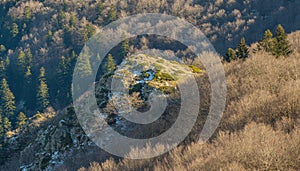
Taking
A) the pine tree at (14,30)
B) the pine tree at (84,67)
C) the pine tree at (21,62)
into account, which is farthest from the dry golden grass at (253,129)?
the pine tree at (14,30)

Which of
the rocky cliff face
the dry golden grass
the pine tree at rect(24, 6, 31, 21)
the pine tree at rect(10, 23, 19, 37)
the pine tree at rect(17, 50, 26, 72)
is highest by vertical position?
the pine tree at rect(24, 6, 31, 21)

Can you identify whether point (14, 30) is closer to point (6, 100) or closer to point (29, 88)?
point (29, 88)

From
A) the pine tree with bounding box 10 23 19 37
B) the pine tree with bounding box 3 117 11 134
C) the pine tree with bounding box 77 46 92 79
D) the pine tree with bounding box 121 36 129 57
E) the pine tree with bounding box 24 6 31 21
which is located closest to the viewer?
the pine tree with bounding box 3 117 11 134

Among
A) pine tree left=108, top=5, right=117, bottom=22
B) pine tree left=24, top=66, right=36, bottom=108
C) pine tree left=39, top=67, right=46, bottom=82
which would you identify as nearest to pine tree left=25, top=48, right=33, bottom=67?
pine tree left=24, top=66, right=36, bottom=108

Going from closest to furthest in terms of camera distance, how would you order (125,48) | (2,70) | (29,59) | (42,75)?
(125,48) < (42,75) < (2,70) < (29,59)

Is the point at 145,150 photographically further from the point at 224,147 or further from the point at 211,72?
the point at 211,72

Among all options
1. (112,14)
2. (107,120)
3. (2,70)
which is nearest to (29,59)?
(2,70)

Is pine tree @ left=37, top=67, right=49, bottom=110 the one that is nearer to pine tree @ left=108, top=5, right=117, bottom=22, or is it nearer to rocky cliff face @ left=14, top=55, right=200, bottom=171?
pine tree @ left=108, top=5, right=117, bottom=22

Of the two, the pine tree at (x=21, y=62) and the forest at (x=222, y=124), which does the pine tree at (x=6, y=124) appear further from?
the pine tree at (x=21, y=62)

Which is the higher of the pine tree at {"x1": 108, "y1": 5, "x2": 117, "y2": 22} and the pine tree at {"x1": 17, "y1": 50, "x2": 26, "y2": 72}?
the pine tree at {"x1": 108, "y1": 5, "x2": 117, "y2": 22}

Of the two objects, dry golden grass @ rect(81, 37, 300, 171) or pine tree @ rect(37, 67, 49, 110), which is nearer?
dry golden grass @ rect(81, 37, 300, 171)
